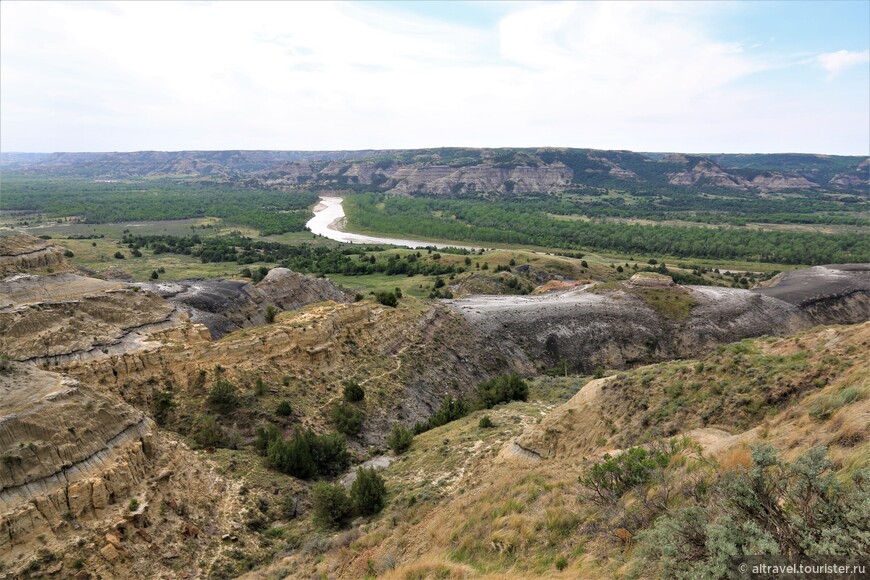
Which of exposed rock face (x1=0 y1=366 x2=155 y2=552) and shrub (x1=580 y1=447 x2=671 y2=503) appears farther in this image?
exposed rock face (x1=0 y1=366 x2=155 y2=552)

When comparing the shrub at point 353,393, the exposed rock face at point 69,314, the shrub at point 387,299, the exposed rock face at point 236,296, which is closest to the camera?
the exposed rock face at point 69,314

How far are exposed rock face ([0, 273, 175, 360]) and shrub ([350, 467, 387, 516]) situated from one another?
17509mm

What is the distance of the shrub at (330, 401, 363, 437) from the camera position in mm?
29438

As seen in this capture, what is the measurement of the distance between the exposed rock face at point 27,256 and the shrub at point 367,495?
31.4m

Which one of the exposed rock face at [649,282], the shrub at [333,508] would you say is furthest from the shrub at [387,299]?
the exposed rock face at [649,282]

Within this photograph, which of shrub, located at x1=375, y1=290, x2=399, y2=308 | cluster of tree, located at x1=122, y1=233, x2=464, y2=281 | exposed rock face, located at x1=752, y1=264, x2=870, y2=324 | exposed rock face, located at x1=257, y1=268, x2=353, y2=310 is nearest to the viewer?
shrub, located at x1=375, y1=290, x2=399, y2=308

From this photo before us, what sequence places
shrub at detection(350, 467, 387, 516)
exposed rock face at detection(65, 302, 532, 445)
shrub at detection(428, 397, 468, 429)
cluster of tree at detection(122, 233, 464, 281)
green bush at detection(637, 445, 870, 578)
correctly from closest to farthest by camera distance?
green bush at detection(637, 445, 870, 578) < shrub at detection(350, 467, 387, 516) < exposed rock face at detection(65, 302, 532, 445) < shrub at detection(428, 397, 468, 429) < cluster of tree at detection(122, 233, 464, 281)

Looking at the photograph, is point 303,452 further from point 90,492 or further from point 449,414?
point 449,414

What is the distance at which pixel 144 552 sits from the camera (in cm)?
1645

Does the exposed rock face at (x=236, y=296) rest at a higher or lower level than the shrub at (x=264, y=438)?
higher

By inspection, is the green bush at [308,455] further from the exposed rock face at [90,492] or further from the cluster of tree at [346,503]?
the cluster of tree at [346,503]

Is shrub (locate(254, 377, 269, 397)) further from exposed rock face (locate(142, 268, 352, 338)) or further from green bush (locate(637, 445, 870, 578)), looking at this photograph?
green bush (locate(637, 445, 870, 578))

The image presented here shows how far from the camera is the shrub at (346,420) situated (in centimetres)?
2944

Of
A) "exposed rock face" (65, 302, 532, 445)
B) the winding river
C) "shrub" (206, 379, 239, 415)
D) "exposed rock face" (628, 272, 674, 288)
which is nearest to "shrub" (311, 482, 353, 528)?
"exposed rock face" (65, 302, 532, 445)
